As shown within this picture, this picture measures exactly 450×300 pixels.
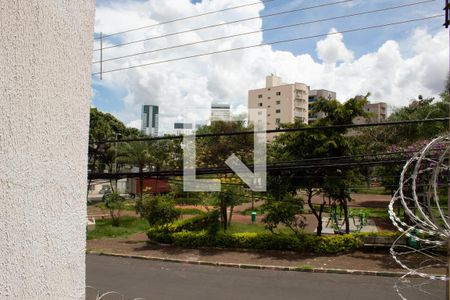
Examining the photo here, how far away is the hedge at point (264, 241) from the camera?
46.4ft

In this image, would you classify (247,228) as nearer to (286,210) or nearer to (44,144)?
(286,210)

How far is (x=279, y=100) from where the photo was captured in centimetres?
6512

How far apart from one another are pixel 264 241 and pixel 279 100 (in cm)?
5208

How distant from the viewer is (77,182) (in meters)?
1.50

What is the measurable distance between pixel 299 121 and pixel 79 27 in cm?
1424

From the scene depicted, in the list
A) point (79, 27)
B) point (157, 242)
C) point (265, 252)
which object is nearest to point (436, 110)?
point (265, 252)

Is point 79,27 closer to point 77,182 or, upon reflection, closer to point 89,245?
point 77,182

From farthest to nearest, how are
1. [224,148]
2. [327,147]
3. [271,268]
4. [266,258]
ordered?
[224,148]
[327,147]
[266,258]
[271,268]

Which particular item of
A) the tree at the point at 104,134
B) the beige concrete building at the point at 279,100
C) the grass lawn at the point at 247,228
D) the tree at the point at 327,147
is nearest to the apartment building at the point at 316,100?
the tree at the point at 327,147

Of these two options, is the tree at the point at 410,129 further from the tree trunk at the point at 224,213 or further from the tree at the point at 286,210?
the tree trunk at the point at 224,213

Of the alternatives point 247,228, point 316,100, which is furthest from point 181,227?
point 316,100

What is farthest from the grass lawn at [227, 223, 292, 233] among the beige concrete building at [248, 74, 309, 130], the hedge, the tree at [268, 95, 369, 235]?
the beige concrete building at [248, 74, 309, 130]

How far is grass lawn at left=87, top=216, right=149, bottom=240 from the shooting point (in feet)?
63.9

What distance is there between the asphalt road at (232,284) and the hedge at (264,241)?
2.40 m
